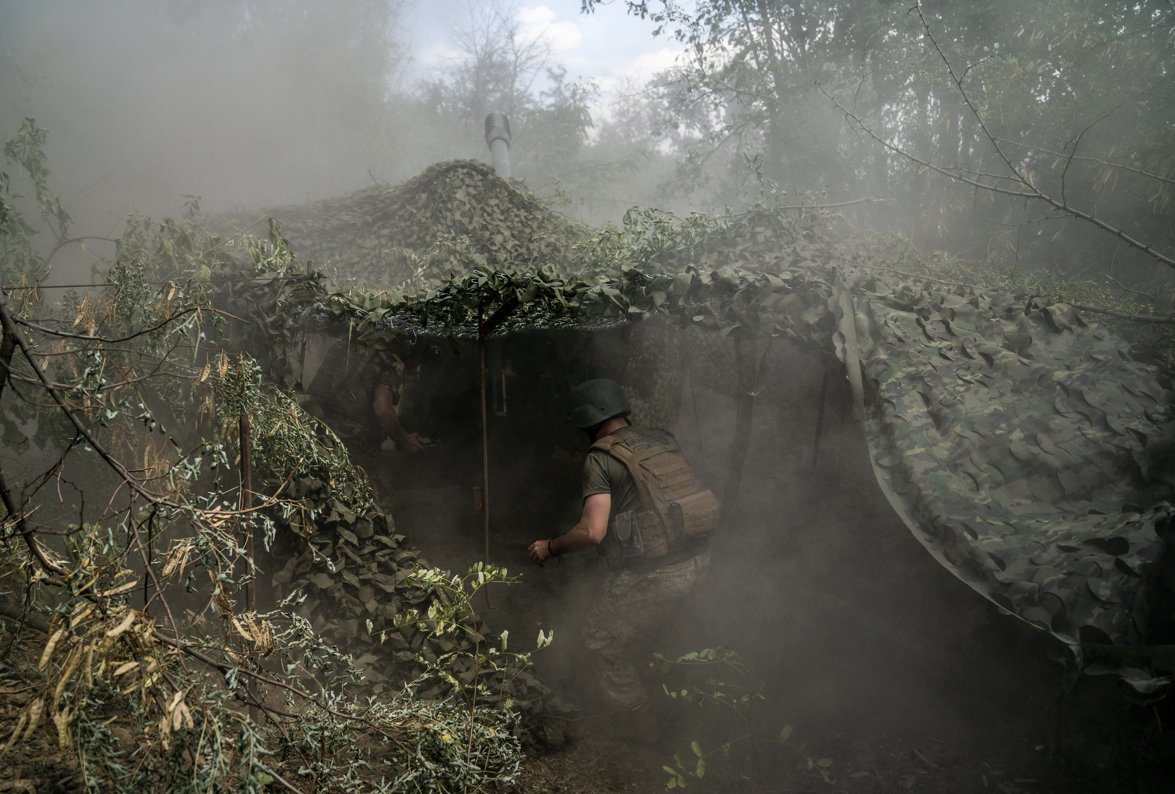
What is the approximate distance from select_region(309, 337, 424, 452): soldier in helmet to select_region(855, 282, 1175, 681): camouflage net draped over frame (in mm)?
3907

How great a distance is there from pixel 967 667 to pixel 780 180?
54.6ft

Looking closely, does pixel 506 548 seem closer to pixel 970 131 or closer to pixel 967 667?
pixel 967 667

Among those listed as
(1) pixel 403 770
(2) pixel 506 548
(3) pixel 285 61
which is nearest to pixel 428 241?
(2) pixel 506 548

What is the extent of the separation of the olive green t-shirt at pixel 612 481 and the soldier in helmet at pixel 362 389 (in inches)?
86.2

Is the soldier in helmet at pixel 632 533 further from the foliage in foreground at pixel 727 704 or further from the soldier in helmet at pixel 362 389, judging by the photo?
the soldier in helmet at pixel 362 389

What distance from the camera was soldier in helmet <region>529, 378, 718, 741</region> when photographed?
4.14 meters

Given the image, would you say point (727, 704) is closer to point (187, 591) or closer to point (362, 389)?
point (187, 591)

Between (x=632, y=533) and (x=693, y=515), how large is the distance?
456mm

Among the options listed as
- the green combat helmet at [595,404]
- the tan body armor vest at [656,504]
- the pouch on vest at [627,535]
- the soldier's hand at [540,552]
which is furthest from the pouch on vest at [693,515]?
the soldier's hand at [540,552]

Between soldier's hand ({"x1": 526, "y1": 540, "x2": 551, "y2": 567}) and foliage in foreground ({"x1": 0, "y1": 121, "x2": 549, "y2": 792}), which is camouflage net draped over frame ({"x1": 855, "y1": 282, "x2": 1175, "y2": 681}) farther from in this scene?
foliage in foreground ({"x1": 0, "y1": 121, "x2": 549, "y2": 792})

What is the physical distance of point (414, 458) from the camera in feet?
20.6

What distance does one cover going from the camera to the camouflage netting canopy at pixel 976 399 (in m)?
2.81

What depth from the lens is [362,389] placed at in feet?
17.8

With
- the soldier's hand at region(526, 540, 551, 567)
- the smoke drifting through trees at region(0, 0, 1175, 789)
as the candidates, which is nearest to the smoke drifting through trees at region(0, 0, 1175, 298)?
the smoke drifting through trees at region(0, 0, 1175, 789)
